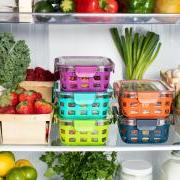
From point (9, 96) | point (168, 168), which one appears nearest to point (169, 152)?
point (168, 168)

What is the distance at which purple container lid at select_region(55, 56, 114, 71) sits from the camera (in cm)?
188

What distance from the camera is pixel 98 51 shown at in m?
2.32

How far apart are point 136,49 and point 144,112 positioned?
435mm

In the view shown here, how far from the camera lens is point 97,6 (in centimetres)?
192

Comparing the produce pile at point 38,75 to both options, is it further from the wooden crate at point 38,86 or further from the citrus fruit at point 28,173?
the citrus fruit at point 28,173

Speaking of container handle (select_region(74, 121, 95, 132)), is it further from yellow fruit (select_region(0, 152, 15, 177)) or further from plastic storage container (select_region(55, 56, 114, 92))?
yellow fruit (select_region(0, 152, 15, 177))

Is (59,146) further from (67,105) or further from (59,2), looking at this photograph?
(59,2)

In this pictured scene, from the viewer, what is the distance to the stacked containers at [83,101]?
189cm

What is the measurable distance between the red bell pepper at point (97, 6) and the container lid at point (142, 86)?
322 millimetres

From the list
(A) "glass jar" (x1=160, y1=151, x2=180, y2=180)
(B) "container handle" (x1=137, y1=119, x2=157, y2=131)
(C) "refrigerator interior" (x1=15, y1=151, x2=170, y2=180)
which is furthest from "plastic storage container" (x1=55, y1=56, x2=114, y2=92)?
(C) "refrigerator interior" (x1=15, y1=151, x2=170, y2=180)

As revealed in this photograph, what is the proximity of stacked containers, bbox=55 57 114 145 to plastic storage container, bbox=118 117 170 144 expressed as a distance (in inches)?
3.4

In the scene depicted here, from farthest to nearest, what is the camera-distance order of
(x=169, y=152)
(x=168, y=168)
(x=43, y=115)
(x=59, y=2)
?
(x=169, y=152), (x=168, y=168), (x=59, y=2), (x=43, y=115)

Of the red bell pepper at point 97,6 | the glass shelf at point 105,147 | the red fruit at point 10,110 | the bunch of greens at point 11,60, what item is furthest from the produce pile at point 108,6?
the glass shelf at point 105,147

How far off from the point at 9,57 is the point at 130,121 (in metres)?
0.57
